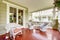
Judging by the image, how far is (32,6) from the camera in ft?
17.7

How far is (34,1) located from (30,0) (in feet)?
0.78

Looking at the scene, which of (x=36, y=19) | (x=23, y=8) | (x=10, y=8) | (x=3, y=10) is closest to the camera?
(x=36, y=19)

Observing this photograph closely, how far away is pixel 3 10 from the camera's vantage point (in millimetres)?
4801

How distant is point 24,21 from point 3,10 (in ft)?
5.01

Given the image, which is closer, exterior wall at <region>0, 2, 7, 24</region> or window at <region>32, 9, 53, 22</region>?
window at <region>32, 9, 53, 22</region>

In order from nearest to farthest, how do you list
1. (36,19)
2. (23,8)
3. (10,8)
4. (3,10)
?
(36,19), (3,10), (10,8), (23,8)

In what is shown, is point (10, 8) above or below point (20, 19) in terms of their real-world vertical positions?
above

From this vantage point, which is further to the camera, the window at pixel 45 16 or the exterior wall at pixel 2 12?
the exterior wall at pixel 2 12

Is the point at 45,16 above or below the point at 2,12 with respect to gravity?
below

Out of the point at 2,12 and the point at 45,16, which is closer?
the point at 45,16

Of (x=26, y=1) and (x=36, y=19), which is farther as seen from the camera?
(x=26, y=1)

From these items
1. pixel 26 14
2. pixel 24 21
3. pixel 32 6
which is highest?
pixel 32 6

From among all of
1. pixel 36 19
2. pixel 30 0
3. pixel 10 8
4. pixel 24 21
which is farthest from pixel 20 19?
pixel 36 19

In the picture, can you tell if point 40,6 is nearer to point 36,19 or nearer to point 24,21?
point 36,19
